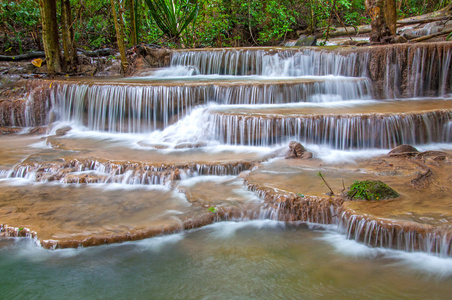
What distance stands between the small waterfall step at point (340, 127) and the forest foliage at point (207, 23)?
8.86m

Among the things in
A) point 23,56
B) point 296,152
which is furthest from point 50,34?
point 296,152

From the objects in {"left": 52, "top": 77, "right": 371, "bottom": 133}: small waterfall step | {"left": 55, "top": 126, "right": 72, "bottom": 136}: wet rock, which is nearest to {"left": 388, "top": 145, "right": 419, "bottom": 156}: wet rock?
{"left": 52, "top": 77, "right": 371, "bottom": 133}: small waterfall step

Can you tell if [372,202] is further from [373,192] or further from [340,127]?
[340,127]

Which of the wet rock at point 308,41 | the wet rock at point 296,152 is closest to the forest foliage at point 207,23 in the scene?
the wet rock at point 308,41

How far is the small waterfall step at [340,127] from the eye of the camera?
725 centimetres

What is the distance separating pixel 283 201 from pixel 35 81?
894cm

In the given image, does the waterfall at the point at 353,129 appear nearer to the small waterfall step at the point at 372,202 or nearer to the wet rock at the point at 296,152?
the wet rock at the point at 296,152

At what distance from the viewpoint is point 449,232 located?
397cm

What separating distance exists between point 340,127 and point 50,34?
914 cm

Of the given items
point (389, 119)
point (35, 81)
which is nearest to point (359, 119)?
point (389, 119)

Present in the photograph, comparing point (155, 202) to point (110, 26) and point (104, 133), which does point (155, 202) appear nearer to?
point (104, 133)

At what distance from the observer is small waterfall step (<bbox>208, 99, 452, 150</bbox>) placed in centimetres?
725

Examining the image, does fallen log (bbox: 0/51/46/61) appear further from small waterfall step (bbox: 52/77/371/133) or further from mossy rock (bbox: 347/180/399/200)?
mossy rock (bbox: 347/180/399/200)

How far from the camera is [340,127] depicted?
7.34m
